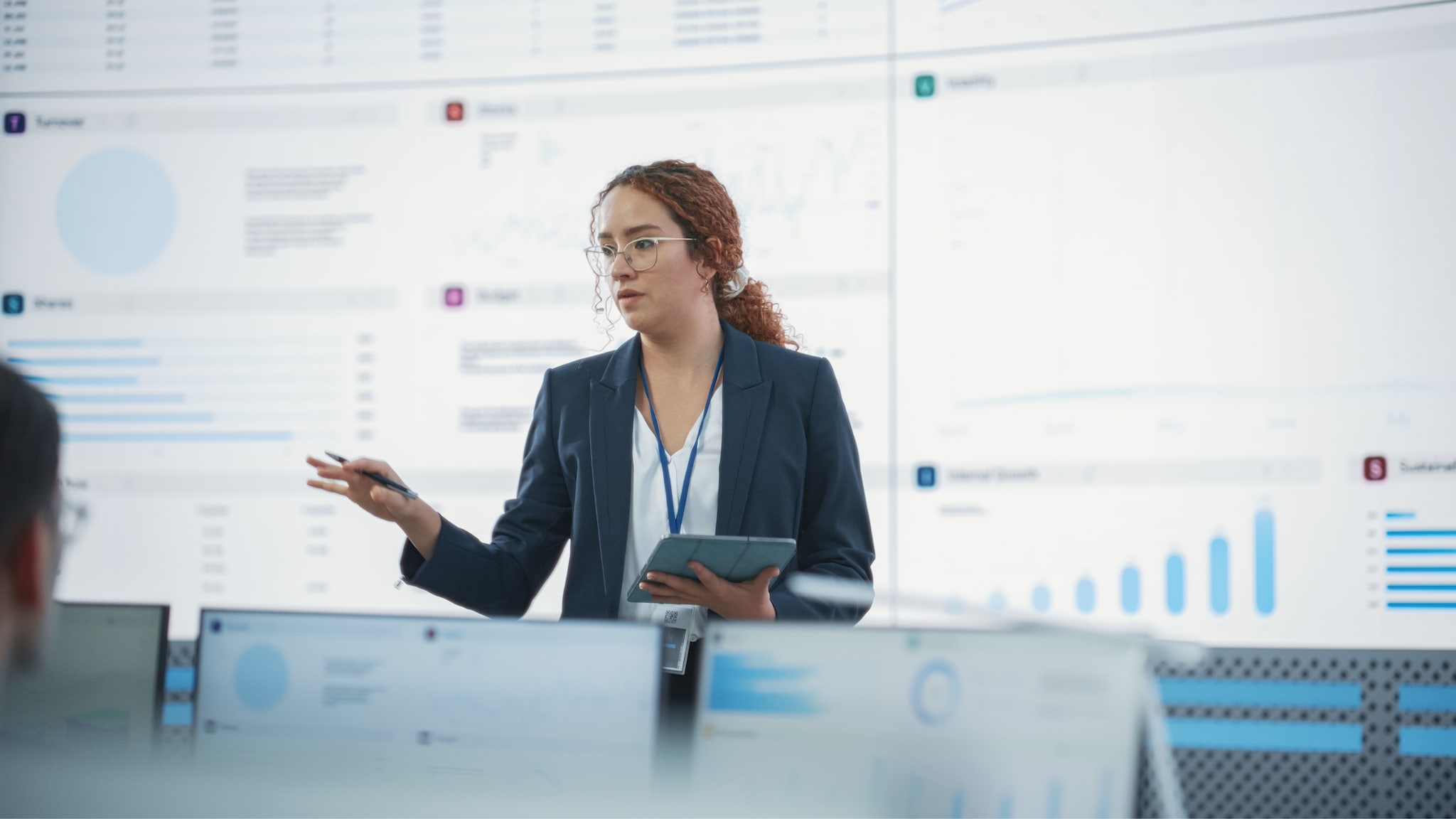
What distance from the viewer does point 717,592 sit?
1471 millimetres

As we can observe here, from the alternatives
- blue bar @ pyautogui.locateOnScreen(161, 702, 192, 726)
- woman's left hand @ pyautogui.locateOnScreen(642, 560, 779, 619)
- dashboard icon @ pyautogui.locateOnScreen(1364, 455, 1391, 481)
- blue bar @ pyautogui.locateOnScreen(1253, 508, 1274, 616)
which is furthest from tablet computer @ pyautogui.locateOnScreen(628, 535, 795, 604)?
dashboard icon @ pyautogui.locateOnScreen(1364, 455, 1391, 481)

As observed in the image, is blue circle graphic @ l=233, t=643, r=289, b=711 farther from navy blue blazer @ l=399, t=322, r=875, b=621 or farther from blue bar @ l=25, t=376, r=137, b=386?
blue bar @ l=25, t=376, r=137, b=386

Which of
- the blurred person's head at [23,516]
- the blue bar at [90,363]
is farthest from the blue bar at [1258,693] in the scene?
the blue bar at [90,363]

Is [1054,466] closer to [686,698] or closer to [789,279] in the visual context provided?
[789,279]

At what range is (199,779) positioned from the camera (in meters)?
0.45

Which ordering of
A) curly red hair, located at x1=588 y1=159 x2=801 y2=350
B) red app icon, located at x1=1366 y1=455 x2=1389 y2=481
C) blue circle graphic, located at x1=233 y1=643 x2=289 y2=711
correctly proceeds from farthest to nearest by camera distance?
red app icon, located at x1=1366 y1=455 x2=1389 y2=481 → curly red hair, located at x1=588 y1=159 x2=801 y2=350 → blue circle graphic, located at x1=233 y1=643 x2=289 y2=711

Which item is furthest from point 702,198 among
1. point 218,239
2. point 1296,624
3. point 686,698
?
point 218,239

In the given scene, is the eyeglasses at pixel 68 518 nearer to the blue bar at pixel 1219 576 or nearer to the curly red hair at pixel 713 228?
the curly red hair at pixel 713 228

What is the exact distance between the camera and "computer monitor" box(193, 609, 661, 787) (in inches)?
43.6

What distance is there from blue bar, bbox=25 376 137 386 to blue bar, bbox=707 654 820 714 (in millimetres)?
2554

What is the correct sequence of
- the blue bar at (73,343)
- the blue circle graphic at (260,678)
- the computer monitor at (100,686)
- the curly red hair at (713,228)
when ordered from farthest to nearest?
1. the blue bar at (73,343)
2. the curly red hair at (713,228)
3. the computer monitor at (100,686)
4. the blue circle graphic at (260,678)

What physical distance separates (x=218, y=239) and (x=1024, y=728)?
9.04ft

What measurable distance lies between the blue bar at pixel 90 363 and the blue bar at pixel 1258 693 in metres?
2.57

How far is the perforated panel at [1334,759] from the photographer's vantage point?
2322mm
